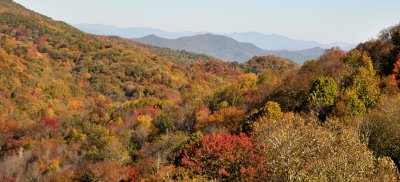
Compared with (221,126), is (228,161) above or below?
above

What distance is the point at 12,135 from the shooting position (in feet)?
297

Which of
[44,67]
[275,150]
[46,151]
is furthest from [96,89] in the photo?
[275,150]

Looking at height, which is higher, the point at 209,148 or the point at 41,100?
the point at 209,148

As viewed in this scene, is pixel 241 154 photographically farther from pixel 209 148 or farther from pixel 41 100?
pixel 41 100

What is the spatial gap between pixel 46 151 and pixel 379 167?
61879mm

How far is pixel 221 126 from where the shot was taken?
176ft

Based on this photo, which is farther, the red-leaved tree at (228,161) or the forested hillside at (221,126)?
the red-leaved tree at (228,161)

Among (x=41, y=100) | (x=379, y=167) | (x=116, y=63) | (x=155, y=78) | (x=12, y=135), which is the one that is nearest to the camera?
(x=379, y=167)

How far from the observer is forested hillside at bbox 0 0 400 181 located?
21.3 metres

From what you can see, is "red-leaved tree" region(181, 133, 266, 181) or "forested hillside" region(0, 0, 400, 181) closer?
"forested hillside" region(0, 0, 400, 181)

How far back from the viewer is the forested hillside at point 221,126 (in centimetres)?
2133

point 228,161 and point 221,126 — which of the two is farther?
point 221,126

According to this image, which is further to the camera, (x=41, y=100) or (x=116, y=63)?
(x=116, y=63)

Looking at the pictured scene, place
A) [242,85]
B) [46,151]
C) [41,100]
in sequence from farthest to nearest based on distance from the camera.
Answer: [41,100]
[242,85]
[46,151]
